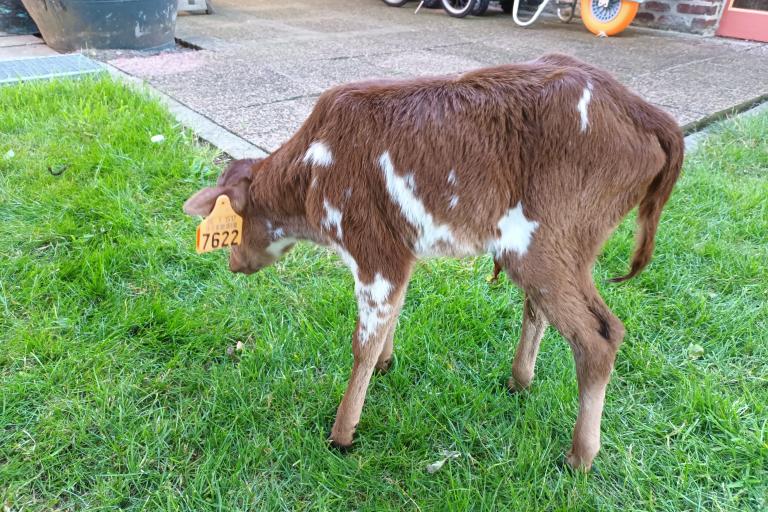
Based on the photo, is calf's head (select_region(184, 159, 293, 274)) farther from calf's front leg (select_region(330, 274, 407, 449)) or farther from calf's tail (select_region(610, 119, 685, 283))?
calf's tail (select_region(610, 119, 685, 283))

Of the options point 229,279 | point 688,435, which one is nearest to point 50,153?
point 229,279

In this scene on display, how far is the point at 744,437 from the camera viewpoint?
2107 mm

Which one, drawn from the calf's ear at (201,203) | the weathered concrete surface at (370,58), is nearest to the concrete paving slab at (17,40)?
the weathered concrete surface at (370,58)

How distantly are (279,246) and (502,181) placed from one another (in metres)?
1.00

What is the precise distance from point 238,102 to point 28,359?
311 cm

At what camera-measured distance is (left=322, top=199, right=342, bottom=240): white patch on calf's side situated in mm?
1873

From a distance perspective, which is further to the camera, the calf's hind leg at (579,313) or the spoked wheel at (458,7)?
the spoked wheel at (458,7)

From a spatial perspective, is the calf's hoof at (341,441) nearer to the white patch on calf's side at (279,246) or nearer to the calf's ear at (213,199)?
the white patch on calf's side at (279,246)

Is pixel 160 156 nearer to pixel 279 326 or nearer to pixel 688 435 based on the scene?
pixel 279 326

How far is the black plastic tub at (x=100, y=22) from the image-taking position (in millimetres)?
5797

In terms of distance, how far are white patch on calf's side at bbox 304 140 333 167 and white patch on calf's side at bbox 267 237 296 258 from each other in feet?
1.40

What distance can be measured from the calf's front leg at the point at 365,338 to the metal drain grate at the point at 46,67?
4.48 meters

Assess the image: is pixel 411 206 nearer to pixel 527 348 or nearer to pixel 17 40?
pixel 527 348

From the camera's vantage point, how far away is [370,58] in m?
6.67
